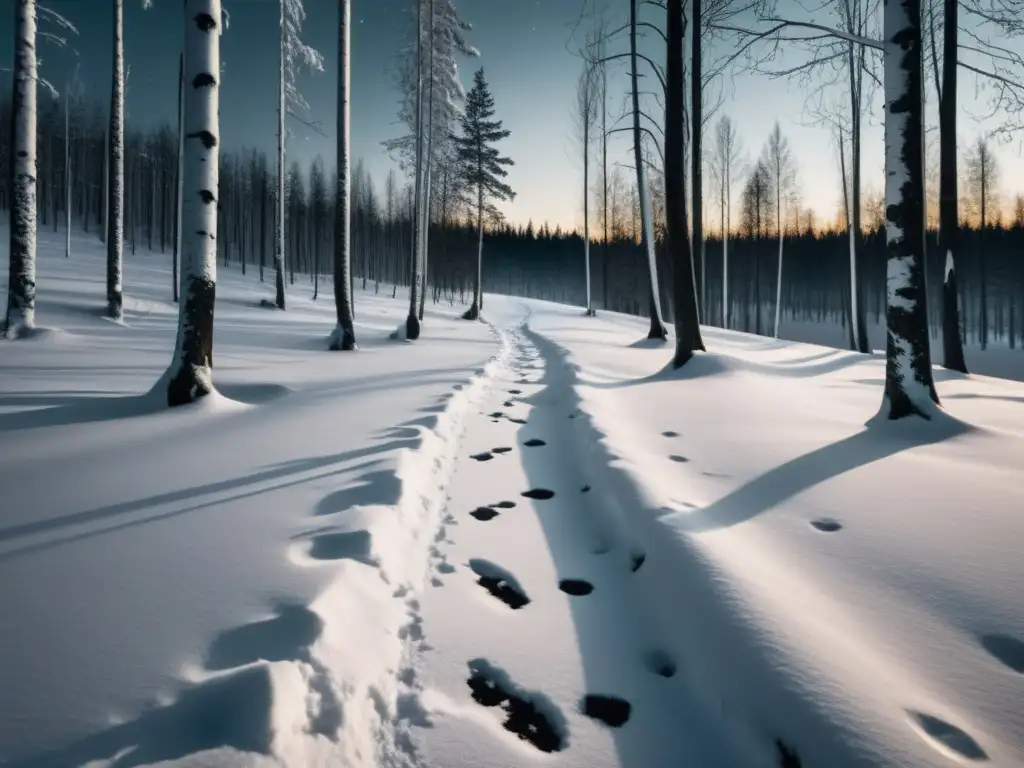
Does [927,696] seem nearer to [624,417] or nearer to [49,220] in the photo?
[624,417]

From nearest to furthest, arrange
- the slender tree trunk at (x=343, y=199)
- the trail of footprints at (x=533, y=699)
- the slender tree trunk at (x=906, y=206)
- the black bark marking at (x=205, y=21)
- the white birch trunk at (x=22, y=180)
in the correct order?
the trail of footprints at (x=533, y=699) → the slender tree trunk at (x=906, y=206) → the black bark marking at (x=205, y=21) → the white birch trunk at (x=22, y=180) → the slender tree trunk at (x=343, y=199)

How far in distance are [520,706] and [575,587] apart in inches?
31.6

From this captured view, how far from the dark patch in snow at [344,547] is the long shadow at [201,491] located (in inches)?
34.0

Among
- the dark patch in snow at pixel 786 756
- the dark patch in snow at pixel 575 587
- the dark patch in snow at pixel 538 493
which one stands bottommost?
the dark patch in snow at pixel 786 756

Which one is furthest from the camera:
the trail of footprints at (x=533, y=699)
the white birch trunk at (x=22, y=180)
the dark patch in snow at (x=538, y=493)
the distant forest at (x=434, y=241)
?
the distant forest at (x=434, y=241)

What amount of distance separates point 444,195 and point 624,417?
70.9 ft

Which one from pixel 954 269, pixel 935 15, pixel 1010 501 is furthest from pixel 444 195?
pixel 1010 501

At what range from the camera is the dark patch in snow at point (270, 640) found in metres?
1.61

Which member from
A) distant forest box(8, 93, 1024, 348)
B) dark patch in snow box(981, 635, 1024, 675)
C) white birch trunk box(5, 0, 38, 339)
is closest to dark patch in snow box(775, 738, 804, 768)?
dark patch in snow box(981, 635, 1024, 675)

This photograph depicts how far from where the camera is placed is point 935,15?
32.9 ft

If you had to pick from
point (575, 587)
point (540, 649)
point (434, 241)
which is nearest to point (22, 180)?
point (575, 587)

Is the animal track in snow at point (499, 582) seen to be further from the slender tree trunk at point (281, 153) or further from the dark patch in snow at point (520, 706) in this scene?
the slender tree trunk at point (281, 153)

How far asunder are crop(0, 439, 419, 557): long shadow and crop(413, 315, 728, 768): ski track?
0.90m

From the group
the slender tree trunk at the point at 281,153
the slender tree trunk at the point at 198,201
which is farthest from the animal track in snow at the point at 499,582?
the slender tree trunk at the point at 281,153
